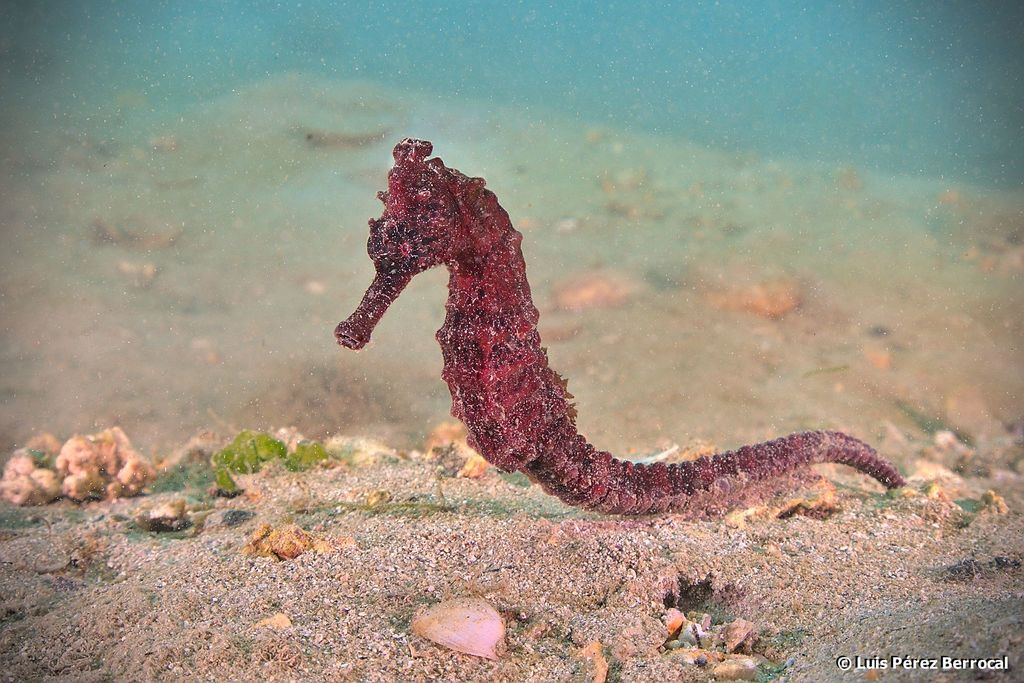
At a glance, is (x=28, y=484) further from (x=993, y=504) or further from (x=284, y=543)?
(x=993, y=504)

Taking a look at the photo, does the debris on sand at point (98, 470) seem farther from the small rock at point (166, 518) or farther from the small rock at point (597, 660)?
the small rock at point (597, 660)

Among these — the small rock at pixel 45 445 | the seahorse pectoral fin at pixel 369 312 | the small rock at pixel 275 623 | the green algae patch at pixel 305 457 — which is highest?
the seahorse pectoral fin at pixel 369 312

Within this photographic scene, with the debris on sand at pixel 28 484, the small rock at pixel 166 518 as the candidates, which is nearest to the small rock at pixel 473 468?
the small rock at pixel 166 518

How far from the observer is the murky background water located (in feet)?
23.3

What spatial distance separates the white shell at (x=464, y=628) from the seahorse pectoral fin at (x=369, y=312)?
42.1 inches

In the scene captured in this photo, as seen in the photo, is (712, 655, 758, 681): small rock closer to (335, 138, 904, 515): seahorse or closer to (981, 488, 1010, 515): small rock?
(335, 138, 904, 515): seahorse

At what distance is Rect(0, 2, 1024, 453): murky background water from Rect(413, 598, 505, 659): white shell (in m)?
3.99

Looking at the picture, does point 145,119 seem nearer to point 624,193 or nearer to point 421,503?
point 624,193

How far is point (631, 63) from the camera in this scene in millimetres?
21125

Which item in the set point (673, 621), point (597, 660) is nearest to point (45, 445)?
point (597, 660)

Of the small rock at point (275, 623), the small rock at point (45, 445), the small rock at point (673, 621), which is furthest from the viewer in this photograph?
the small rock at point (45, 445)

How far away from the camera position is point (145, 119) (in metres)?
10.1

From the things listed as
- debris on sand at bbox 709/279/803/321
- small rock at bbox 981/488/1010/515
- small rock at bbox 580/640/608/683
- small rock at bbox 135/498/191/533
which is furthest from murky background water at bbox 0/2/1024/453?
small rock at bbox 580/640/608/683

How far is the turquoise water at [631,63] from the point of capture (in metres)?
10.6
